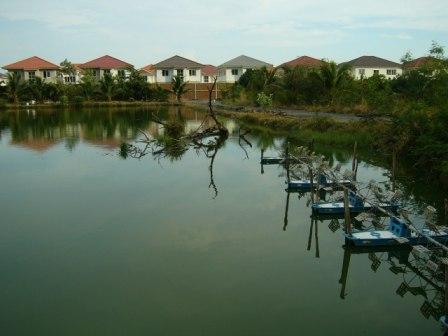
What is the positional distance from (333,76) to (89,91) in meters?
32.8

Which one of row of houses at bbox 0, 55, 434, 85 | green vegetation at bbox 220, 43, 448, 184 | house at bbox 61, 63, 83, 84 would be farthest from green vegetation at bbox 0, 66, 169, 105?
green vegetation at bbox 220, 43, 448, 184

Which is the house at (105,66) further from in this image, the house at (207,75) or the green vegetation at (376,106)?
the green vegetation at (376,106)

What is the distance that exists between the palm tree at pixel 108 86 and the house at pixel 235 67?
17.1m

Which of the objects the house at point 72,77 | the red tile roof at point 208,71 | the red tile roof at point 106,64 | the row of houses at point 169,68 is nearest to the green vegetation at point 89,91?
the row of houses at point 169,68

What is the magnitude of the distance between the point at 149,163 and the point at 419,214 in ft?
39.9

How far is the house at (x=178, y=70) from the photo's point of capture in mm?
62844

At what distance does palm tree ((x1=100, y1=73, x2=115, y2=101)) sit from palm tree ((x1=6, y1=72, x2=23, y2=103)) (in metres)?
9.13

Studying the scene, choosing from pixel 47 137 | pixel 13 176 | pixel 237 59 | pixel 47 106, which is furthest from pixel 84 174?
pixel 237 59

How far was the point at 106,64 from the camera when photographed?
63.9m

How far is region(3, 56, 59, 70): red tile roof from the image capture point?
62.2 meters

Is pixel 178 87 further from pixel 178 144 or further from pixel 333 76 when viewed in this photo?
pixel 178 144

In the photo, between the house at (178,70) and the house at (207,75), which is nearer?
the house at (178,70)

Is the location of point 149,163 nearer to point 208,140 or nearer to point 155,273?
point 208,140

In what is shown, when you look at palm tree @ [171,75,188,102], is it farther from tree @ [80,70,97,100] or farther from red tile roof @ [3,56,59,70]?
red tile roof @ [3,56,59,70]
